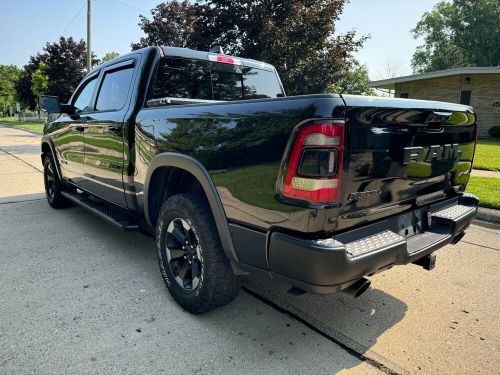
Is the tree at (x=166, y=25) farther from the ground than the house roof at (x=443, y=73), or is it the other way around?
the tree at (x=166, y=25)

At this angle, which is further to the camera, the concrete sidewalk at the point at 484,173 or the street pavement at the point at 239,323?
the concrete sidewalk at the point at 484,173

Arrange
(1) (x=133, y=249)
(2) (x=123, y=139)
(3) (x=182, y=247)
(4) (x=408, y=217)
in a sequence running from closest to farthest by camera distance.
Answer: (4) (x=408, y=217) → (3) (x=182, y=247) → (2) (x=123, y=139) → (1) (x=133, y=249)

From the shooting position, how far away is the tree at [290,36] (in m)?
11.4

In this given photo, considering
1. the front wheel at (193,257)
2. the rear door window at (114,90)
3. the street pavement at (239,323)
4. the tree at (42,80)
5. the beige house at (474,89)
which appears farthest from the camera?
the tree at (42,80)

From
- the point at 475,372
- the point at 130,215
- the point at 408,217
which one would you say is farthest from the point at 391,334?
the point at 130,215

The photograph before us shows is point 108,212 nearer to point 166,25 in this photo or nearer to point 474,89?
point 166,25

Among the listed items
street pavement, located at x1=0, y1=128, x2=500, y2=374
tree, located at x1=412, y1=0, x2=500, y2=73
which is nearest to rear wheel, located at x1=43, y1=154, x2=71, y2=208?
street pavement, located at x1=0, y1=128, x2=500, y2=374

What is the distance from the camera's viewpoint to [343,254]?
187 cm

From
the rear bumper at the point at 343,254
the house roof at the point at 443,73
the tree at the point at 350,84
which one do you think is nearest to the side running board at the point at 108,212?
the rear bumper at the point at 343,254

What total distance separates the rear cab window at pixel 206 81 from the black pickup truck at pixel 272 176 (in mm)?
12

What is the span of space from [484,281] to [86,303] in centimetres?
339

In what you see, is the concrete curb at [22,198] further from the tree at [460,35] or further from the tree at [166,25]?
the tree at [460,35]

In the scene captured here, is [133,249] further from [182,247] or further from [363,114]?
[363,114]

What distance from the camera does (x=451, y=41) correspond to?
48.4 metres
